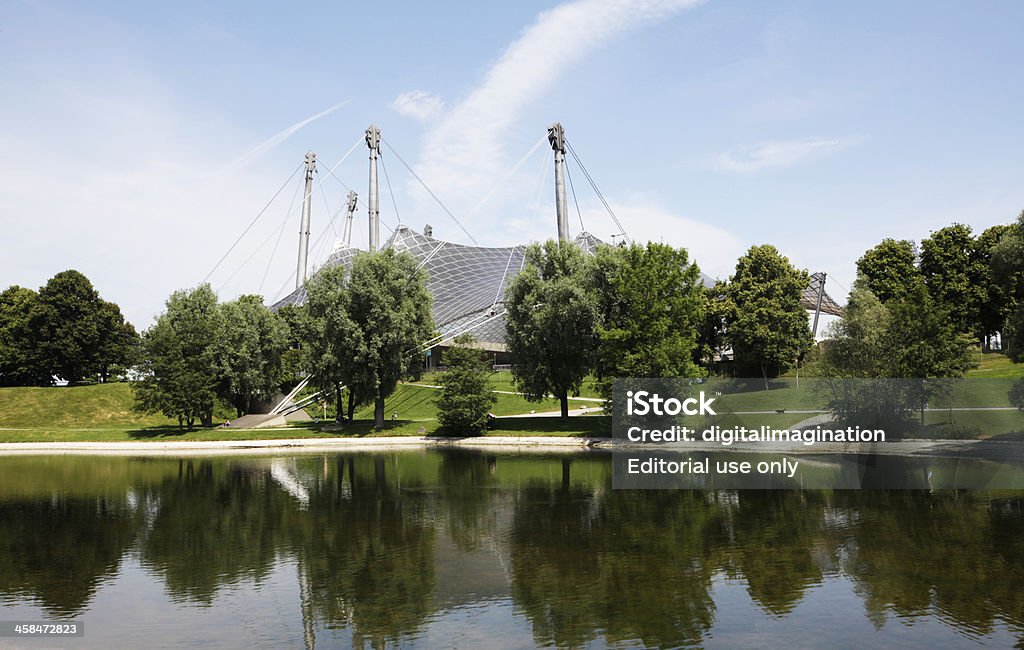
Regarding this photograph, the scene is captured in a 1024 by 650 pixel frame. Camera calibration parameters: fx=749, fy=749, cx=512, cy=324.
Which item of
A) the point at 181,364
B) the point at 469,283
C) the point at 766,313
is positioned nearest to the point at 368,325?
the point at 181,364

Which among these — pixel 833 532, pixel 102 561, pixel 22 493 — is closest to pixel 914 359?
pixel 833 532

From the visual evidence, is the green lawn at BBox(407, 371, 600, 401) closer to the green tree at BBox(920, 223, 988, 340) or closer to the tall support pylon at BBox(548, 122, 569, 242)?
the tall support pylon at BBox(548, 122, 569, 242)

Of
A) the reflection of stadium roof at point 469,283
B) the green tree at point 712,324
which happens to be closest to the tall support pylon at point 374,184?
the reflection of stadium roof at point 469,283

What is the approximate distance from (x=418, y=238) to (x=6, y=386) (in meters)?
69.0

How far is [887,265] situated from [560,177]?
3463 cm

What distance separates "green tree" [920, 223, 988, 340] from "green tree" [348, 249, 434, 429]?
1864 inches

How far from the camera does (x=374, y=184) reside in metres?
87.6

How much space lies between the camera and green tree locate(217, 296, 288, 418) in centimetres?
6431

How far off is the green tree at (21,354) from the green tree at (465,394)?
172 ft

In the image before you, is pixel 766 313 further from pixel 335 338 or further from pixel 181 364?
pixel 181 364

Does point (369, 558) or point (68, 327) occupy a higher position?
point (68, 327)

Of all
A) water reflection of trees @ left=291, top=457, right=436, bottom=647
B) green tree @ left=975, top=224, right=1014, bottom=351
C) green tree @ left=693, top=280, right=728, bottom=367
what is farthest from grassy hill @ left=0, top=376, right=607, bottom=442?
green tree @ left=975, top=224, right=1014, bottom=351

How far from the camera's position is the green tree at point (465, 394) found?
54.6 m

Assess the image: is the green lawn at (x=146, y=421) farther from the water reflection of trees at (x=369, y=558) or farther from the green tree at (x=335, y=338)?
the water reflection of trees at (x=369, y=558)
